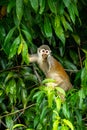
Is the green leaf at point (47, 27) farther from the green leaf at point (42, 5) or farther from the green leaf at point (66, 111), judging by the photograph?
the green leaf at point (66, 111)

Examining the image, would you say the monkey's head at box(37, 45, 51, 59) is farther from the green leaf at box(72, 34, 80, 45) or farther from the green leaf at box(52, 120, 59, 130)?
the green leaf at box(52, 120, 59, 130)

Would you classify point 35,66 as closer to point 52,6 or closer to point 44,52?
point 44,52

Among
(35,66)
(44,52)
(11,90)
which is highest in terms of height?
(44,52)

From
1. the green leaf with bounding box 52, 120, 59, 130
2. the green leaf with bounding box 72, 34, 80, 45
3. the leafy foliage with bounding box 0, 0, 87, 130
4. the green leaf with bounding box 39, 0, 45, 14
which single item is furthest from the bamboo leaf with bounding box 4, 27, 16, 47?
the green leaf with bounding box 52, 120, 59, 130

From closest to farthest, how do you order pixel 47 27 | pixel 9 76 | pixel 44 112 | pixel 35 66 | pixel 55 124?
pixel 55 124 < pixel 44 112 < pixel 47 27 < pixel 9 76 < pixel 35 66

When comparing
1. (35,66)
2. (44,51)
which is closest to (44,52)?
(44,51)

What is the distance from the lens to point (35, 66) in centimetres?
520

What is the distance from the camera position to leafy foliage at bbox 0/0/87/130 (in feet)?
12.8

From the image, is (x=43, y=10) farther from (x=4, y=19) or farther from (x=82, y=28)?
(x=82, y=28)

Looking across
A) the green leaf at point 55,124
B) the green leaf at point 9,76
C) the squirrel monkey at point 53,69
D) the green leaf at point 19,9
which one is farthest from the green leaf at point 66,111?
the squirrel monkey at point 53,69

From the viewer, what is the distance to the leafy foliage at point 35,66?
3900 mm

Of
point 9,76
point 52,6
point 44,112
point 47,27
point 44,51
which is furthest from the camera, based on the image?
point 44,51

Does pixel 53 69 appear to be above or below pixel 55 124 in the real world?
above

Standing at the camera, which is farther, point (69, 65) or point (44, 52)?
point (69, 65)
